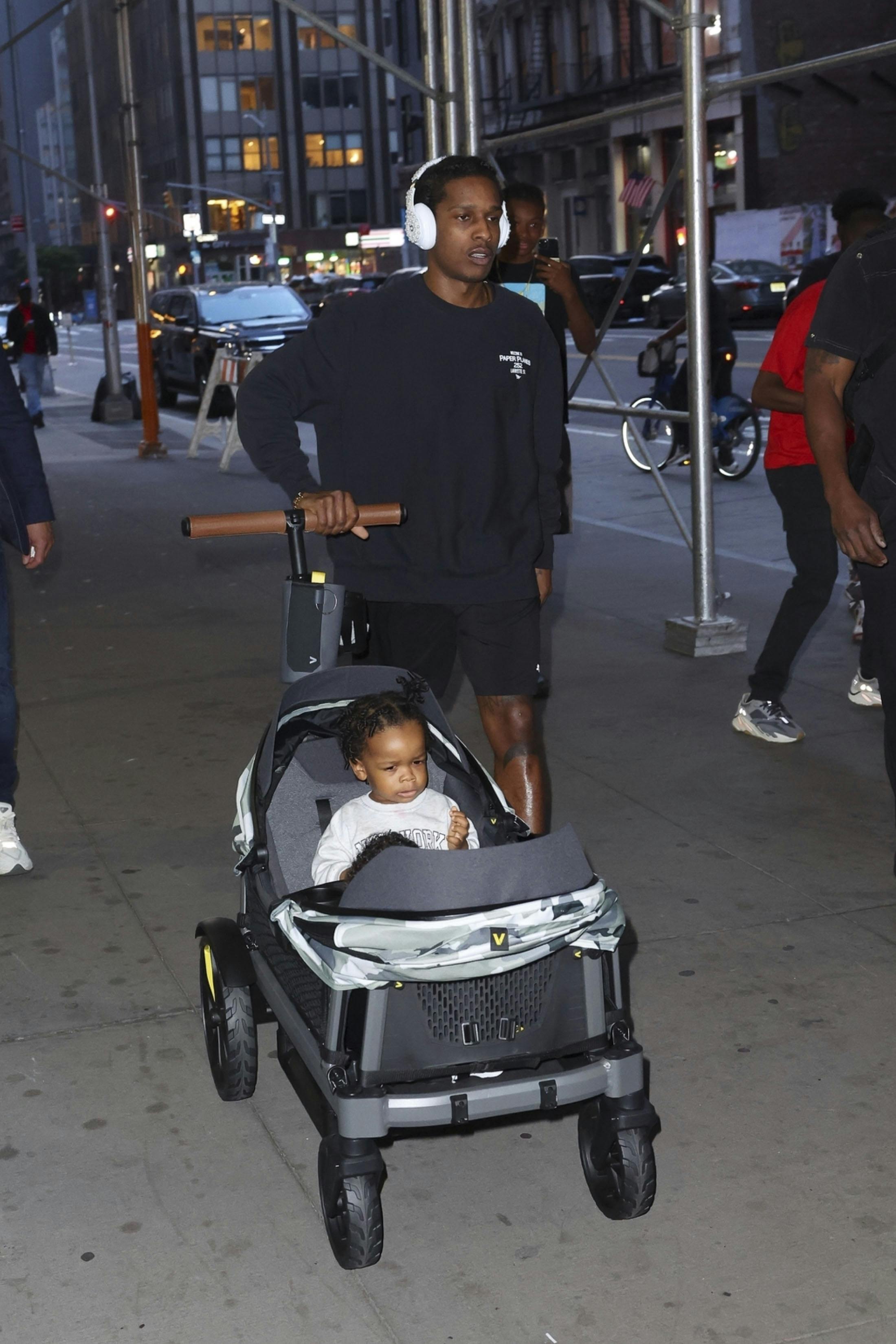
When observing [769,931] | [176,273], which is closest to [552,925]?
[769,931]

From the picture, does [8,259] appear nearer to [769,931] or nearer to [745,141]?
[745,141]

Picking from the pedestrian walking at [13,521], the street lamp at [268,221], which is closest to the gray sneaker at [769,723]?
the pedestrian walking at [13,521]

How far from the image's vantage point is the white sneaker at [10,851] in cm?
525

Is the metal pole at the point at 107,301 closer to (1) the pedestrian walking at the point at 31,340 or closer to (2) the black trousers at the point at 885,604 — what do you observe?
(1) the pedestrian walking at the point at 31,340

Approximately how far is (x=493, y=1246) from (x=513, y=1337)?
30cm

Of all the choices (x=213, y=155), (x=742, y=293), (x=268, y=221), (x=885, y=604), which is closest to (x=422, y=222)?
(x=885, y=604)

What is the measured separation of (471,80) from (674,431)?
685 cm

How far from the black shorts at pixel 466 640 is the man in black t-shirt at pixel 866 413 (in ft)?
3.28

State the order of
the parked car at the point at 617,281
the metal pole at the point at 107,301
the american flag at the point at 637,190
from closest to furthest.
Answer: the american flag at the point at 637,190 → the metal pole at the point at 107,301 → the parked car at the point at 617,281

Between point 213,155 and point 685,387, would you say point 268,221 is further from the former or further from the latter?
point 685,387

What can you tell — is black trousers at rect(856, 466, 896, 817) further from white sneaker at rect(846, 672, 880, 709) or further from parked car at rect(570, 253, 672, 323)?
parked car at rect(570, 253, 672, 323)

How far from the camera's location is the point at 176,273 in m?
102

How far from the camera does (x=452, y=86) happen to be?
364 inches

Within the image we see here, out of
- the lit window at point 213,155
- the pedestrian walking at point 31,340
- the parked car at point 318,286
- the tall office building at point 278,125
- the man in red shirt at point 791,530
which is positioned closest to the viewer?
the man in red shirt at point 791,530
